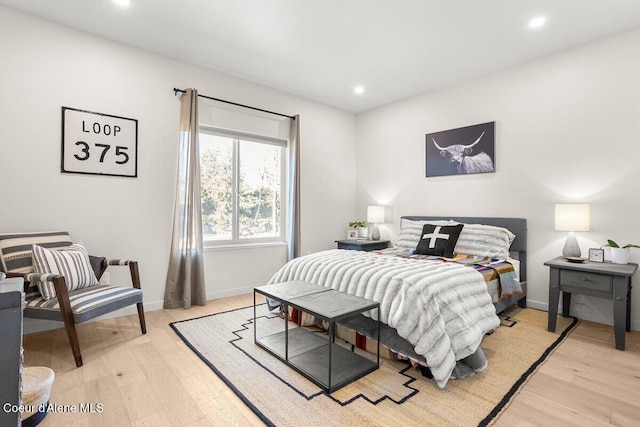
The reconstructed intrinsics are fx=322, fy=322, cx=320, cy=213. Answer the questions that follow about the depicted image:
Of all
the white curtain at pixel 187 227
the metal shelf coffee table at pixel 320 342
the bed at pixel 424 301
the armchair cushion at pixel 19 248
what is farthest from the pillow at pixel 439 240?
the armchair cushion at pixel 19 248

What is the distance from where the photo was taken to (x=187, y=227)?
351cm

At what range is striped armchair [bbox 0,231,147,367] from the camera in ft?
7.23

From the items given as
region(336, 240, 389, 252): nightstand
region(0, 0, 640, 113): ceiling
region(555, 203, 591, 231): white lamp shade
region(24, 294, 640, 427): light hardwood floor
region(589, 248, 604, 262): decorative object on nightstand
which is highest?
region(0, 0, 640, 113): ceiling

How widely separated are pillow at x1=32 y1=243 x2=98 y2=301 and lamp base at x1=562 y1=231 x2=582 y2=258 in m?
4.29

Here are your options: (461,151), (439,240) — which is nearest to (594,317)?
(439,240)

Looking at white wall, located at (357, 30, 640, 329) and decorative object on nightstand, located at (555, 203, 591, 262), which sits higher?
white wall, located at (357, 30, 640, 329)

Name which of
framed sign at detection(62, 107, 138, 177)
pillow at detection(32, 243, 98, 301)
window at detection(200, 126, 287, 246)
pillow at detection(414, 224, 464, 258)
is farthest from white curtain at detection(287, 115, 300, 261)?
pillow at detection(32, 243, 98, 301)

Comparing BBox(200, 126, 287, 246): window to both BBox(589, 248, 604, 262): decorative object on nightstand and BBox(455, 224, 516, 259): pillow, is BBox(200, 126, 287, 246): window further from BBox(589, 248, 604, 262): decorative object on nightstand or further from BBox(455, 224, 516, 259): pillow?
BBox(589, 248, 604, 262): decorative object on nightstand

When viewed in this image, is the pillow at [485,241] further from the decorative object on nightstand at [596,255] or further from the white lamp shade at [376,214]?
the white lamp shade at [376,214]

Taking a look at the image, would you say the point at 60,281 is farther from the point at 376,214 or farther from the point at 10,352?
the point at 376,214

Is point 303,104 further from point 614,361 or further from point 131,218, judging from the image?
point 614,361

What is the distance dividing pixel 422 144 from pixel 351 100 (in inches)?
49.1

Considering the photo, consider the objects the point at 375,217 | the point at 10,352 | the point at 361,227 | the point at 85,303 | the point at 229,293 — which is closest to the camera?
the point at 10,352

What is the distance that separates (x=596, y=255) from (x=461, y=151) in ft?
5.86
